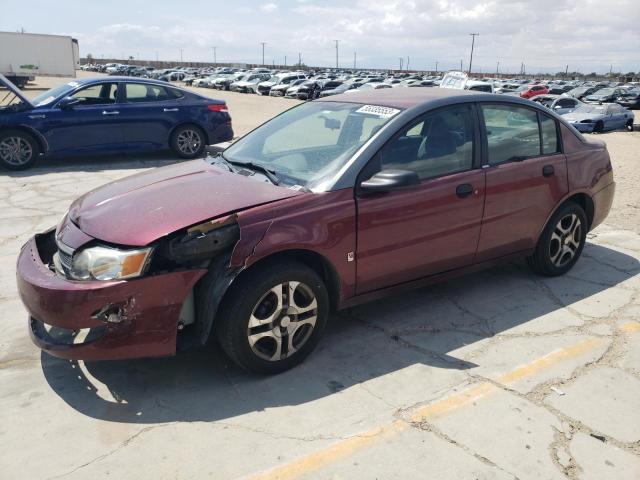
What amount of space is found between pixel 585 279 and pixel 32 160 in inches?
324

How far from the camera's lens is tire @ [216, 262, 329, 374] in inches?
116

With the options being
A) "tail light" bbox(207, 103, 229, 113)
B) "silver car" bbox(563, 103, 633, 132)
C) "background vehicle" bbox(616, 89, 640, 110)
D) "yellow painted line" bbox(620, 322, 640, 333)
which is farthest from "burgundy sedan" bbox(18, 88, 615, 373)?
"background vehicle" bbox(616, 89, 640, 110)

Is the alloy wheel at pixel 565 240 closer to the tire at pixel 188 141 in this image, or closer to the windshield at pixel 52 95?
the tire at pixel 188 141

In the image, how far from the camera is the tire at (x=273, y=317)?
2.95 m

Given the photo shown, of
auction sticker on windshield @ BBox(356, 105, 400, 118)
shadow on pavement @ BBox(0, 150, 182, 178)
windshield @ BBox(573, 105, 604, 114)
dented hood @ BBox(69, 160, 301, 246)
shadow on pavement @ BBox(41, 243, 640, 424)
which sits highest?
windshield @ BBox(573, 105, 604, 114)

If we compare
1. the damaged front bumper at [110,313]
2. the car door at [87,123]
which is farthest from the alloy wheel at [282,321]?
the car door at [87,123]

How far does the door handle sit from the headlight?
2123 mm

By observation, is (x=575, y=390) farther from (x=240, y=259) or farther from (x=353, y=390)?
(x=240, y=259)

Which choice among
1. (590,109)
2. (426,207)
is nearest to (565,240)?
(426,207)

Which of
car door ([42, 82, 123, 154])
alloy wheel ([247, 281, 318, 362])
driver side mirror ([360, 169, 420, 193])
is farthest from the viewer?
car door ([42, 82, 123, 154])

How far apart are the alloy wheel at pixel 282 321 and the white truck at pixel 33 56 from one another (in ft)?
126

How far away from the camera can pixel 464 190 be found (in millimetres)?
3795

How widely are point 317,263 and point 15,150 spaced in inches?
287

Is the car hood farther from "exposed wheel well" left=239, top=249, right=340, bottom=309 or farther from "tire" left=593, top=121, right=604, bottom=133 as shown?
"tire" left=593, top=121, right=604, bottom=133
